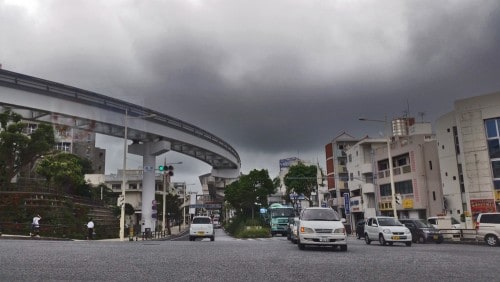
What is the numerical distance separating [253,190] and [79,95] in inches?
1354

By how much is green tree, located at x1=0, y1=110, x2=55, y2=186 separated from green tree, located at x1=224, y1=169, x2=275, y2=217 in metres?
34.1

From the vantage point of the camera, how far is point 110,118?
4181 centimetres

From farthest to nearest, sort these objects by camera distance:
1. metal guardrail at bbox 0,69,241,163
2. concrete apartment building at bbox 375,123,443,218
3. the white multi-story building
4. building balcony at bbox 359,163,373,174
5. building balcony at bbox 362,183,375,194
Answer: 1. building balcony at bbox 359,163,373,174
2. the white multi-story building
3. building balcony at bbox 362,183,375,194
4. concrete apartment building at bbox 375,123,443,218
5. metal guardrail at bbox 0,69,241,163

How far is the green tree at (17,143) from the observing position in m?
36.8

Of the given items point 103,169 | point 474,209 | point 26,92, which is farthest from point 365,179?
point 103,169

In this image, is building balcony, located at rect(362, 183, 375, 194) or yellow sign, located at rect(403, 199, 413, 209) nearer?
yellow sign, located at rect(403, 199, 413, 209)

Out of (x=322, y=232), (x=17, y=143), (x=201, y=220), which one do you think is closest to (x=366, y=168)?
(x=201, y=220)

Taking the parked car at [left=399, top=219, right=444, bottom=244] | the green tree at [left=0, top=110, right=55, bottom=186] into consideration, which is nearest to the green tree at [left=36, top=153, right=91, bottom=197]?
the green tree at [left=0, top=110, right=55, bottom=186]

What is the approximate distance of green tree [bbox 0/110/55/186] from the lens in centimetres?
3675

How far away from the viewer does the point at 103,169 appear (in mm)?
110562

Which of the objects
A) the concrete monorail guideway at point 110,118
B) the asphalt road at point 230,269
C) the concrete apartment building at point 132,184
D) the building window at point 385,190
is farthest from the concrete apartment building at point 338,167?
the asphalt road at point 230,269

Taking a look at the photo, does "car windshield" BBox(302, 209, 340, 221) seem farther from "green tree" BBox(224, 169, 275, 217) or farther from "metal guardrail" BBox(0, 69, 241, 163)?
"green tree" BBox(224, 169, 275, 217)

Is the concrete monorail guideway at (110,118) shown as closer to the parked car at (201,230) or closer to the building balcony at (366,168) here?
the parked car at (201,230)

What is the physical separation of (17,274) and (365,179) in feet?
180
